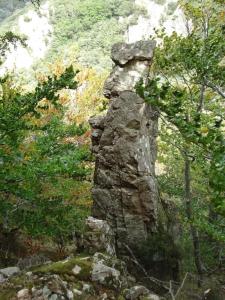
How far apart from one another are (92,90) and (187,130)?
894 inches

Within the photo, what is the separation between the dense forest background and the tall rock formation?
73 cm

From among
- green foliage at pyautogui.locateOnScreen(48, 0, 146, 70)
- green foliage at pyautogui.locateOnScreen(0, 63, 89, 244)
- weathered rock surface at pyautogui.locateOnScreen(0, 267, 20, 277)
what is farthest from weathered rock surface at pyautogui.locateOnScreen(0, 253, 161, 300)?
green foliage at pyautogui.locateOnScreen(48, 0, 146, 70)

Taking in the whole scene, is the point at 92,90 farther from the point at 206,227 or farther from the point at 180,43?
the point at 206,227

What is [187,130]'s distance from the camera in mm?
5254

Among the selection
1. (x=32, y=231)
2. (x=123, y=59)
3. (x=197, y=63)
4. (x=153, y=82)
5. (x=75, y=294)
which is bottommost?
(x=75, y=294)

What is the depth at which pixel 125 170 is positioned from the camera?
55.1ft

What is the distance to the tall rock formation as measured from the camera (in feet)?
54.4

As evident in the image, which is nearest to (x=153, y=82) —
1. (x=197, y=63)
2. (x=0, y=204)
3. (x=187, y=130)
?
(x=187, y=130)

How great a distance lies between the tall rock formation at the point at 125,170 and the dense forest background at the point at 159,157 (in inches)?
28.8

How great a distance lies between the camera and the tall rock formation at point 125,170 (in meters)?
16.6

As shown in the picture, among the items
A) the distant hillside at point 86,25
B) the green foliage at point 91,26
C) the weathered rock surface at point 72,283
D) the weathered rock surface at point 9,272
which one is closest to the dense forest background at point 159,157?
the weathered rock surface at point 9,272

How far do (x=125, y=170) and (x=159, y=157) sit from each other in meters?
10.8

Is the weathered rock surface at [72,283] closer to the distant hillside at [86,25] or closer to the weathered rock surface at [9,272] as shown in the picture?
the weathered rock surface at [9,272]

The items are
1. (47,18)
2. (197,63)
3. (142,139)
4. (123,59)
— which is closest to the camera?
(197,63)
